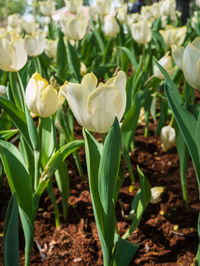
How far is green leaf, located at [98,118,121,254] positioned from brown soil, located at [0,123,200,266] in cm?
38

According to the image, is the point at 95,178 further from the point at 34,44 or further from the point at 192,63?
the point at 34,44

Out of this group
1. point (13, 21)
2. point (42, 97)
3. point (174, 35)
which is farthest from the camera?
point (13, 21)

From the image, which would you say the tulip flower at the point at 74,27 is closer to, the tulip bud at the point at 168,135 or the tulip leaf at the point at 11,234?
the tulip bud at the point at 168,135

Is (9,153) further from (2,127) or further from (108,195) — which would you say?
(2,127)

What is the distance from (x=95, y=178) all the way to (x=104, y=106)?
0.76ft

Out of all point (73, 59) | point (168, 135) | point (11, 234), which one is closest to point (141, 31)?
point (73, 59)

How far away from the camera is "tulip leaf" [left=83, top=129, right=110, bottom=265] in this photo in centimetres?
83

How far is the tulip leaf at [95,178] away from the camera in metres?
0.83

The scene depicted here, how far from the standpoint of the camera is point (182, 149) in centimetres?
119

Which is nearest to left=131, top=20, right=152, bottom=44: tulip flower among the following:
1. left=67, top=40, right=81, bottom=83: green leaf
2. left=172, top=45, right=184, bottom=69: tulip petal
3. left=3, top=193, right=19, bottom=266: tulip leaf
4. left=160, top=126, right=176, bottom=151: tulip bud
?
left=67, top=40, right=81, bottom=83: green leaf

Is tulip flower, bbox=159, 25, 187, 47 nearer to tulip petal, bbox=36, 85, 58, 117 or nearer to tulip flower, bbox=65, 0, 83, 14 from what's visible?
tulip petal, bbox=36, 85, 58, 117

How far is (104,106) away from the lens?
0.72m

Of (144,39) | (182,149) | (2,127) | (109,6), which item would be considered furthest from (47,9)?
(182,149)

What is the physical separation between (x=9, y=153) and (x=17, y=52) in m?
0.37
